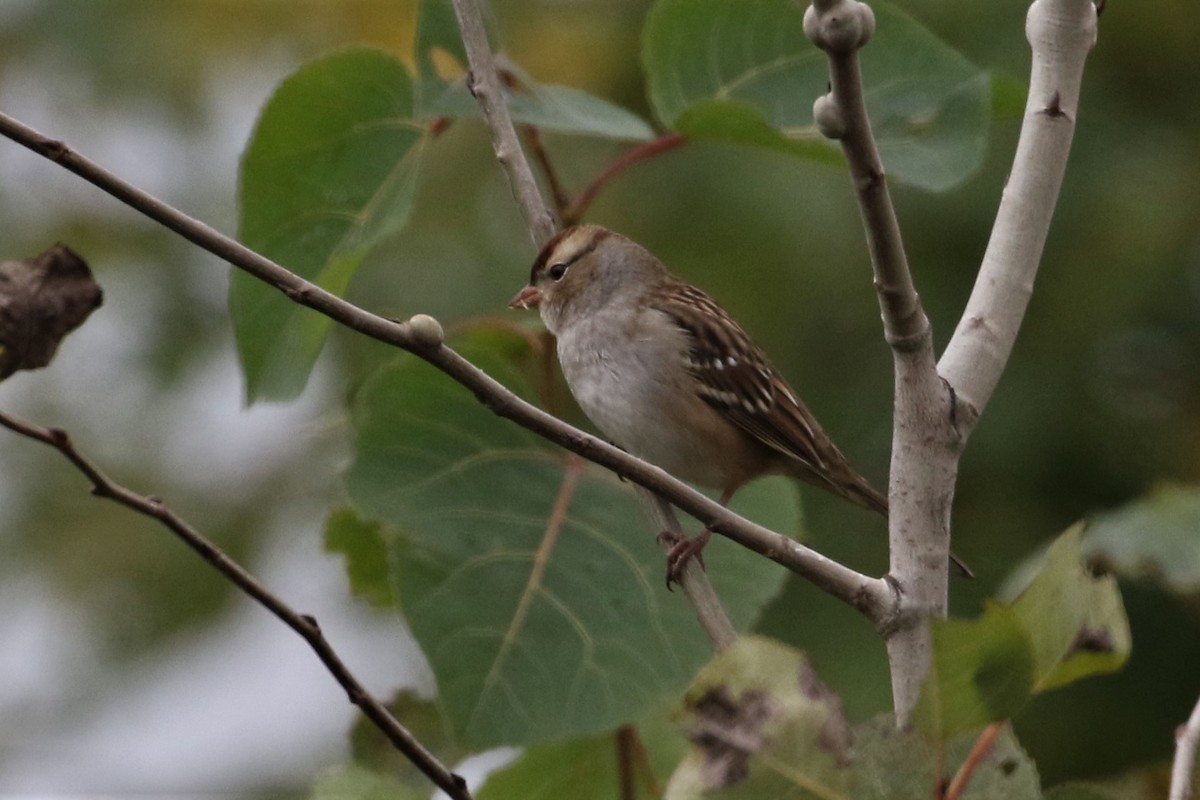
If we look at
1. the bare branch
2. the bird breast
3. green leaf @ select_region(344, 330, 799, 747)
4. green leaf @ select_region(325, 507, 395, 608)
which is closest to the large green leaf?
green leaf @ select_region(344, 330, 799, 747)

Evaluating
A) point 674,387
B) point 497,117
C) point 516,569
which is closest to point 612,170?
point 497,117

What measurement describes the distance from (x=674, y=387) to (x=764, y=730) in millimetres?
2310

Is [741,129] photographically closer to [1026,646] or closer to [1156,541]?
[1156,541]

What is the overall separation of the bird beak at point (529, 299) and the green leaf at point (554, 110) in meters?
0.84

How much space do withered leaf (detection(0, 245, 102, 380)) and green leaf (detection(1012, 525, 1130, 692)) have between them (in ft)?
3.83

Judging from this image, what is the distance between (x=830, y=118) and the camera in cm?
155

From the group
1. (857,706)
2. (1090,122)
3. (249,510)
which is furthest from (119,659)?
(1090,122)

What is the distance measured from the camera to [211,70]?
6.03 meters

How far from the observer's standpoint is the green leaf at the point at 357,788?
86.5 inches

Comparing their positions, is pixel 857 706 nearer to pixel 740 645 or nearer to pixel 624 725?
pixel 624 725

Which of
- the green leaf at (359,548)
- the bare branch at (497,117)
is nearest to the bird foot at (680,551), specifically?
the bare branch at (497,117)

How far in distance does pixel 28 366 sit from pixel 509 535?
3.57 feet

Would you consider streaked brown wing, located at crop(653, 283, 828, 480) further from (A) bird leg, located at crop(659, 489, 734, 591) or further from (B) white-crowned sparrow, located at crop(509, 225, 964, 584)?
(A) bird leg, located at crop(659, 489, 734, 591)

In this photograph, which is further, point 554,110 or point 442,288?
point 442,288
